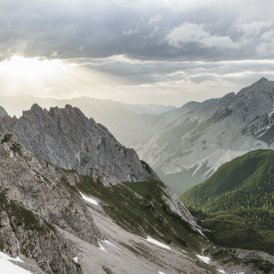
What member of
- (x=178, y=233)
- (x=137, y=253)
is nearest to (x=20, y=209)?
(x=137, y=253)

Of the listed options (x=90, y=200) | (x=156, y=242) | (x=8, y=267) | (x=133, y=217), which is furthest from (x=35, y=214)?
(x=133, y=217)

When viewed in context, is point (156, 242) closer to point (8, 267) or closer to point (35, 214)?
point (35, 214)

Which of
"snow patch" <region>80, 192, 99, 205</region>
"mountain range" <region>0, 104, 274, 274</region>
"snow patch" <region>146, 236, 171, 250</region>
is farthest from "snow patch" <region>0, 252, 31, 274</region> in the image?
"snow patch" <region>80, 192, 99, 205</region>

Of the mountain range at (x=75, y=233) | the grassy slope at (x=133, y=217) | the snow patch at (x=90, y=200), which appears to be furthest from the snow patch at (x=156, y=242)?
the snow patch at (x=90, y=200)

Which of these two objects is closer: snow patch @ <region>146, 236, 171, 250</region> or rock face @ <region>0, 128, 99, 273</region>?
rock face @ <region>0, 128, 99, 273</region>

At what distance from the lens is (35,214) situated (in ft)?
A: 278


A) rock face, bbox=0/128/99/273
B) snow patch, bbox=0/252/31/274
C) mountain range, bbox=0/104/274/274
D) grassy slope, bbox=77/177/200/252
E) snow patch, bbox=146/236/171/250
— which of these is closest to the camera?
snow patch, bbox=0/252/31/274

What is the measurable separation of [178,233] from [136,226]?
37.7m

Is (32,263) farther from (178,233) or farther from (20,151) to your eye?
(178,233)

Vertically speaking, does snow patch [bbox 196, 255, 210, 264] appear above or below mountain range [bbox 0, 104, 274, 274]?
below

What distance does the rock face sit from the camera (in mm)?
78688

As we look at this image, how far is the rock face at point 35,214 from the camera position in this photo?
78688mm

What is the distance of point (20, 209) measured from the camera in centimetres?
8344

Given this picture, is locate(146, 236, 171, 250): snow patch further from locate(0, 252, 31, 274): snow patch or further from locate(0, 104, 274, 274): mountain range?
locate(0, 252, 31, 274): snow patch
